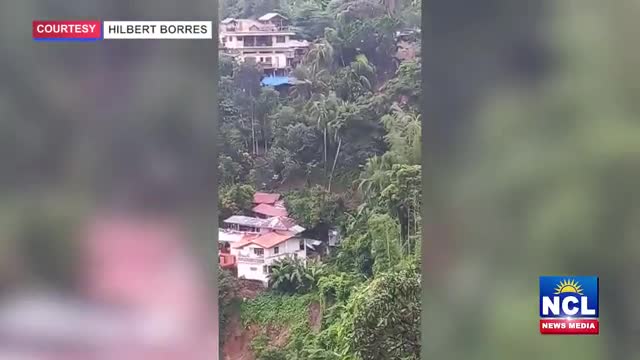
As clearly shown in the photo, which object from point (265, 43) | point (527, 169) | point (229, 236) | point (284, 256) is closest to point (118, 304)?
point (229, 236)

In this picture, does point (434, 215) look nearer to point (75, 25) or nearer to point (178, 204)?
point (178, 204)

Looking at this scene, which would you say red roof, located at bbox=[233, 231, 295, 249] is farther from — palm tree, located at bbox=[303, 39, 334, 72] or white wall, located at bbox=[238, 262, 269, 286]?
palm tree, located at bbox=[303, 39, 334, 72]

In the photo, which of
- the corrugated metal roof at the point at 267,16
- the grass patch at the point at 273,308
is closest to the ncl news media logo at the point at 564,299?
the grass patch at the point at 273,308

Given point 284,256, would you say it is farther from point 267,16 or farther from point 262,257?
point 267,16

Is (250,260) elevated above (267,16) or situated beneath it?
situated beneath

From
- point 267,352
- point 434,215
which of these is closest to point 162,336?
point 267,352

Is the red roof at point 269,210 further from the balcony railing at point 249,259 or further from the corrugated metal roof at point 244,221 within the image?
the balcony railing at point 249,259
